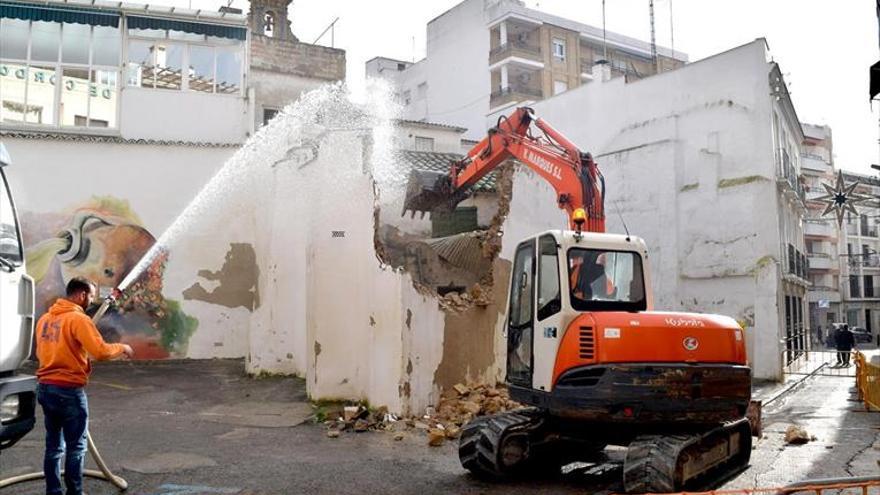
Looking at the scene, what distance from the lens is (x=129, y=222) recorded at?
1825cm

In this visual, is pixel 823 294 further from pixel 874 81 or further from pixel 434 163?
pixel 874 81

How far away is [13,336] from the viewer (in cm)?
528

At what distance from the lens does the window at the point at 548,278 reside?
7551 mm

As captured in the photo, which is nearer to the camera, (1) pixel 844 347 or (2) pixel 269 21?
(1) pixel 844 347

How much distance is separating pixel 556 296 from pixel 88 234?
1475 cm

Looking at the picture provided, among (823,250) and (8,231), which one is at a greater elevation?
(823,250)

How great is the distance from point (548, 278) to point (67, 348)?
191 inches

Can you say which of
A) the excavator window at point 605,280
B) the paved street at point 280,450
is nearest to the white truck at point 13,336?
the paved street at point 280,450

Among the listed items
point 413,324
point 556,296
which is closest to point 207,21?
point 413,324

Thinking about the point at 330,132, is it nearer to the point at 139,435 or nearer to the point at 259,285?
the point at 259,285

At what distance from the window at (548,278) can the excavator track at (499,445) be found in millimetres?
1312

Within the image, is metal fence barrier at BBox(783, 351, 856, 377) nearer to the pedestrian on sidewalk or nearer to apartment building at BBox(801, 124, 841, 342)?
the pedestrian on sidewalk

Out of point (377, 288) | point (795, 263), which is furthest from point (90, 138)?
point (795, 263)

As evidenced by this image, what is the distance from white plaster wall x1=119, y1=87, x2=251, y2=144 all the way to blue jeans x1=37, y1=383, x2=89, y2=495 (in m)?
14.5
